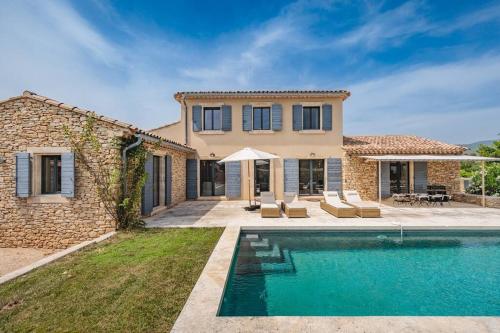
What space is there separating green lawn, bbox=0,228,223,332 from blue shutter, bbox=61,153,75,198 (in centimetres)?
385

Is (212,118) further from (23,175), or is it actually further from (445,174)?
(445,174)

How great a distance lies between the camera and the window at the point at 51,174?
1068 centimetres

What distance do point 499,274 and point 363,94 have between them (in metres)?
14.8

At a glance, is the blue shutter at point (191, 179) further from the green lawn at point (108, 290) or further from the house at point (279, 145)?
the green lawn at point (108, 290)

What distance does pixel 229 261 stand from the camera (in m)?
5.81

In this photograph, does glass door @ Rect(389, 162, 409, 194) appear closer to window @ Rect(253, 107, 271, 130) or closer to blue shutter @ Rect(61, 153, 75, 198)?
window @ Rect(253, 107, 271, 130)

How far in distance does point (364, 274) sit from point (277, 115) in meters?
13.2

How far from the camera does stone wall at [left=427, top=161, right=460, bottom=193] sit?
17359 mm

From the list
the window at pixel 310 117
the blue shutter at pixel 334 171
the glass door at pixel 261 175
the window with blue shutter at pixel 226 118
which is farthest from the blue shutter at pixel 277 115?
the blue shutter at pixel 334 171

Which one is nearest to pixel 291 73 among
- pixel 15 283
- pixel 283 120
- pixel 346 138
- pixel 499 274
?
pixel 283 120

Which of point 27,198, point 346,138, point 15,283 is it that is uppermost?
point 346,138

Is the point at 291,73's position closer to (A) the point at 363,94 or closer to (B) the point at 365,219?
(A) the point at 363,94

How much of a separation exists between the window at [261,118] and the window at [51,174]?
11725 millimetres

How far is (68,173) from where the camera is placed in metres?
9.88
